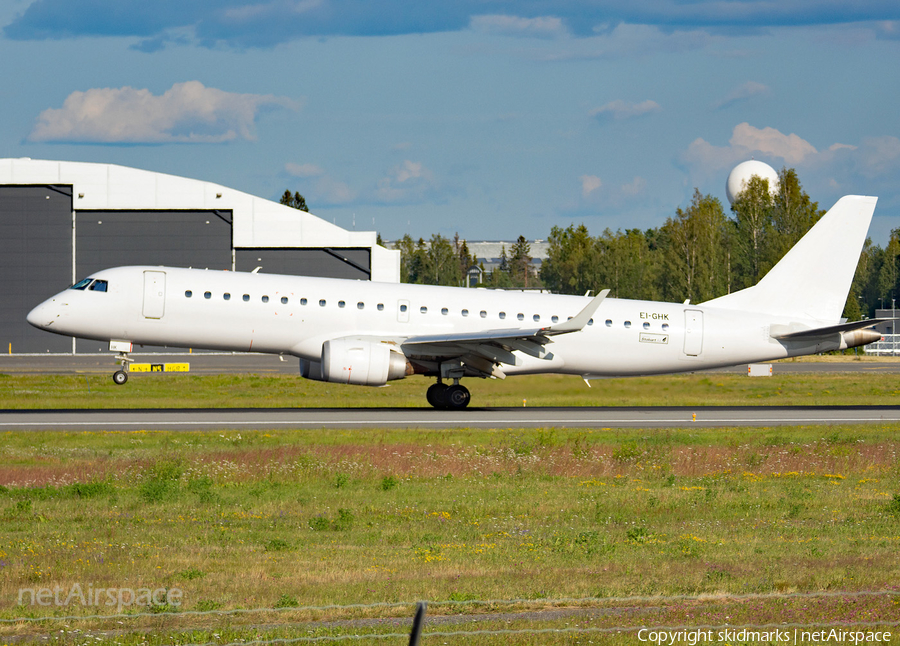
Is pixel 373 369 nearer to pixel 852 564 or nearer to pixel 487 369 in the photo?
pixel 487 369

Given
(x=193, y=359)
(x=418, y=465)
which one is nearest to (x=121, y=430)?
(x=418, y=465)

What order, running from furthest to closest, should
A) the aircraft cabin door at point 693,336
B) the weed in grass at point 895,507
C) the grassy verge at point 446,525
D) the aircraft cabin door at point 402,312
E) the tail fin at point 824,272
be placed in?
1. the tail fin at point 824,272
2. the aircraft cabin door at point 693,336
3. the aircraft cabin door at point 402,312
4. the weed in grass at point 895,507
5. the grassy verge at point 446,525

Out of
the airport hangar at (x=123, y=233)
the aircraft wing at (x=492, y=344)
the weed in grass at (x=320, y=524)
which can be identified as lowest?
the weed in grass at (x=320, y=524)

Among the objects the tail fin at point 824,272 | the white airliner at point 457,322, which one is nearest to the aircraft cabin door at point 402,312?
the white airliner at point 457,322

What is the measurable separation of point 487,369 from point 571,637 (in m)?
22.9

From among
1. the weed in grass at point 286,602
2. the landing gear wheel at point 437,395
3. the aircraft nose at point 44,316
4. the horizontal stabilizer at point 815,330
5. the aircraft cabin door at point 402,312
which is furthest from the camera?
the landing gear wheel at point 437,395

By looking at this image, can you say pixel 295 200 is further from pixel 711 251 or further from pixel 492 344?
pixel 492 344

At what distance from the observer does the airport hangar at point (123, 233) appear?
72.3m

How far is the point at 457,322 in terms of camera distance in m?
32.0

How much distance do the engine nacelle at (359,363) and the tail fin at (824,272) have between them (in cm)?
1315

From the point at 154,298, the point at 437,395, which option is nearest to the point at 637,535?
the point at 437,395

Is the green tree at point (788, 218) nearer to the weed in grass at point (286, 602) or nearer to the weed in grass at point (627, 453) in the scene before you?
the weed in grass at point (627, 453)

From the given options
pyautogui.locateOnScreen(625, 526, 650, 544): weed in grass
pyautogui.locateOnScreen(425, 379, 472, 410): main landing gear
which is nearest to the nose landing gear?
pyautogui.locateOnScreen(425, 379, 472, 410): main landing gear

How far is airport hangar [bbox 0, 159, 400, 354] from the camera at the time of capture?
7231 cm
